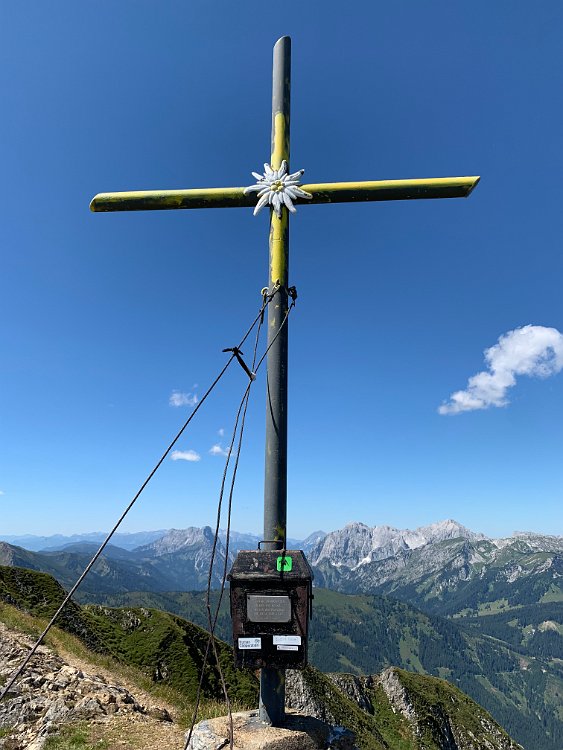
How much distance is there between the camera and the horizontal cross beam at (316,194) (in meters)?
8.88

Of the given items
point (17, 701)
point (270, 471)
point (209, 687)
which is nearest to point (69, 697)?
point (17, 701)

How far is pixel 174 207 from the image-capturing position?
31.0ft

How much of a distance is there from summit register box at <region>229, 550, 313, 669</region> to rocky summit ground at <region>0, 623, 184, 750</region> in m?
7.46

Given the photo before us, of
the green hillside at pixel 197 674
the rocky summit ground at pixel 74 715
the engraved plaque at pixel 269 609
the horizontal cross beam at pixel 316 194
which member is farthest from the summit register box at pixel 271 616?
the green hillside at pixel 197 674

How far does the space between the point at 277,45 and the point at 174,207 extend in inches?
170

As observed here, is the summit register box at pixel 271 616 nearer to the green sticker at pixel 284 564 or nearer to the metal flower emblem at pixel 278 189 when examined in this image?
the green sticker at pixel 284 564

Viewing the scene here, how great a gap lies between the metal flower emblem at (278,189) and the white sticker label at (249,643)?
7.94 m

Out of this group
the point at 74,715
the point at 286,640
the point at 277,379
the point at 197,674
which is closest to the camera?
the point at 286,640

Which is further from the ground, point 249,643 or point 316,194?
point 316,194

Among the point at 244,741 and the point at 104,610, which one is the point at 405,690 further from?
the point at 244,741

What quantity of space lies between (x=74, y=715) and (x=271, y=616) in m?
10.4

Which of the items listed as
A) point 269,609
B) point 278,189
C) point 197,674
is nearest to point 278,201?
point 278,189

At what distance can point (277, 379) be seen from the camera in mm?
8469

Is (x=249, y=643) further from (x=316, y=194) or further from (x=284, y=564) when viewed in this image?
(x=316, y=194)
